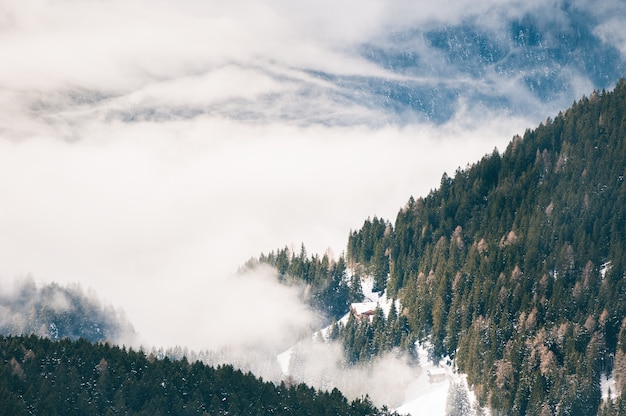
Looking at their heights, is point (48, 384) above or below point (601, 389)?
above

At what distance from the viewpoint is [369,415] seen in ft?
586

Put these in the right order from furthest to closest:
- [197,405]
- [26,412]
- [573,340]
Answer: [573,340], [197,405], [26,412]

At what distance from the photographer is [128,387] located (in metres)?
168

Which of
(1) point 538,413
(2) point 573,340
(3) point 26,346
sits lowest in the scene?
(1) point 538,413

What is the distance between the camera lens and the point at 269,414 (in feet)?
559

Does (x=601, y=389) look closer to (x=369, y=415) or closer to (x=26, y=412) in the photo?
(x=369, y=415)

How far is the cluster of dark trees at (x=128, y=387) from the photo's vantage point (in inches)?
6339

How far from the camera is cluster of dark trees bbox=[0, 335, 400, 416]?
161000 millimetres

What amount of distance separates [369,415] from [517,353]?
39.5 metres

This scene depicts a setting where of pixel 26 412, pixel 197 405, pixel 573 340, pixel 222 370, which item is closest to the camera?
pixel 26 412

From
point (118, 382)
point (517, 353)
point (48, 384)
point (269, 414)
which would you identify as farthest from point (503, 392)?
point (48, 384)

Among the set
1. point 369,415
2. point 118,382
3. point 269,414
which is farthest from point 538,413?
point 118,382

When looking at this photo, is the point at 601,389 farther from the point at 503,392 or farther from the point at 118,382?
the point at 118,382

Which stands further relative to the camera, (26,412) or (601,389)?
(601,389)
